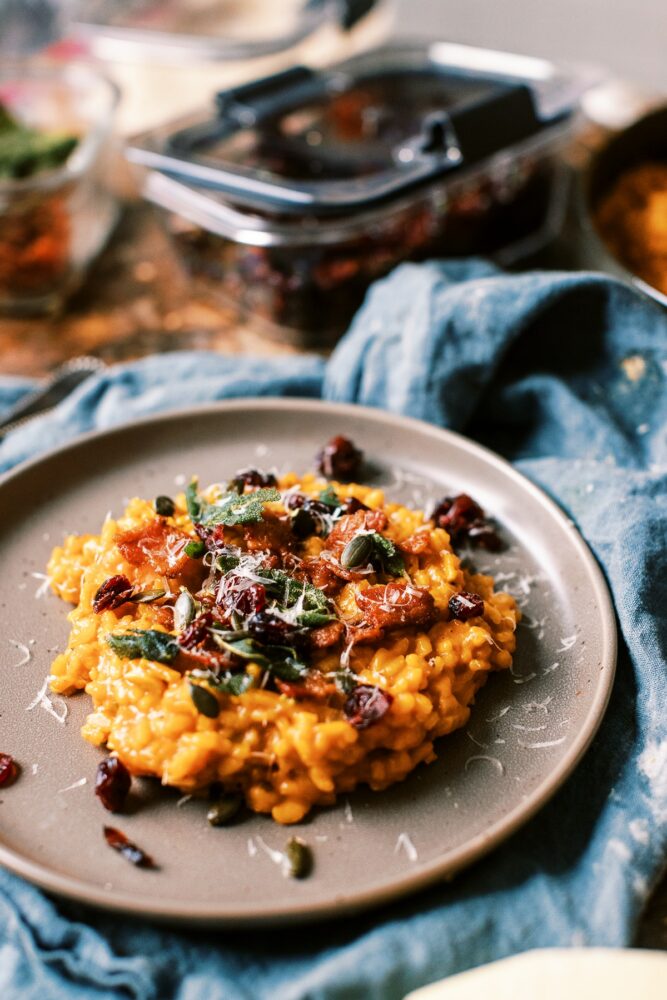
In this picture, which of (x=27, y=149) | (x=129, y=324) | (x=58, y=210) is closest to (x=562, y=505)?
(x=129, y=324)

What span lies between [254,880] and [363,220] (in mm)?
1890

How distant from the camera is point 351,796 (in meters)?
1.79

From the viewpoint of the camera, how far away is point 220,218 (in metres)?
2.97

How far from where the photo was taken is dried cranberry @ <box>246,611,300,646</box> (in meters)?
1.84

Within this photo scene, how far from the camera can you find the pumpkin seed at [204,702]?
5.74 ft

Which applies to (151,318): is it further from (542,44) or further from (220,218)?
(542,44)

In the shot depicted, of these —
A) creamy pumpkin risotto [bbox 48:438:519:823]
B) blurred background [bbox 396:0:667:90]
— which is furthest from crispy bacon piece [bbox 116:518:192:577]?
blurred background [bbox 396:0:667:90]

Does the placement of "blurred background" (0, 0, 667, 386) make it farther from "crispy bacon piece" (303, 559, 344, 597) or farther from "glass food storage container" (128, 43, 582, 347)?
"crispy bacon piece" (303, 559, 344, 597)

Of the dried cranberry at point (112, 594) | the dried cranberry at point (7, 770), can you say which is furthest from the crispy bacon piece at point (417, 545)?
the dried cranberry at point (7, 770)

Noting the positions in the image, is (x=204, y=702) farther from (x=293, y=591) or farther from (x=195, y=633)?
(x=293, y=591)

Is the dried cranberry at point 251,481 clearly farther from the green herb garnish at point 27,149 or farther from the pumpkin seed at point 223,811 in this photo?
the green herb garnish at point 27,149

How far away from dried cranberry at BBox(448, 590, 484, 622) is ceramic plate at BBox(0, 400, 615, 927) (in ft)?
0.49

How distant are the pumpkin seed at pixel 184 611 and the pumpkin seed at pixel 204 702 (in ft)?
0.54

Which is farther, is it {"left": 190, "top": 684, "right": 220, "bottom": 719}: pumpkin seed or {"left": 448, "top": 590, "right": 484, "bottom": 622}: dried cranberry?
{"left": 448, "top": 590, "right": 484, "bottom": 622}: dried cranberry
